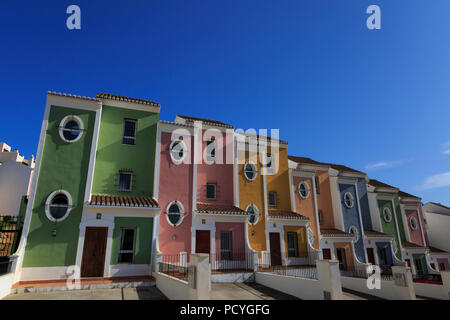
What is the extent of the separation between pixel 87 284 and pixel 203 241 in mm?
6899

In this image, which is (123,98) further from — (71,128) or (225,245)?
(225,245)

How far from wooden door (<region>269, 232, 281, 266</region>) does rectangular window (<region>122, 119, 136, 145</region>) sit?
1192cm

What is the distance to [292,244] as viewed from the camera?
2022 cm

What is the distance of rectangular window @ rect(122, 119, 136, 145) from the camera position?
54.5 ft

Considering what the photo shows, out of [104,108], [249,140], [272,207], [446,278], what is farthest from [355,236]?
[104,108]

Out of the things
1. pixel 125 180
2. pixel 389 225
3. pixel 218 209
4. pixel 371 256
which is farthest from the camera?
pixel 389 225

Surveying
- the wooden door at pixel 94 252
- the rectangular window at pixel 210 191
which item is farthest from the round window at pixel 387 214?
the wooden door at pixel 94 252

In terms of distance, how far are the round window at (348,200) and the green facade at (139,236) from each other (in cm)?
1939

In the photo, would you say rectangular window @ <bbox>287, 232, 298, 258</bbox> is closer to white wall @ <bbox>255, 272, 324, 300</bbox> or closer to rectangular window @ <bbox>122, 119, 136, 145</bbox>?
white wall @ <bbox>255, 272, 324, 300</bbox>

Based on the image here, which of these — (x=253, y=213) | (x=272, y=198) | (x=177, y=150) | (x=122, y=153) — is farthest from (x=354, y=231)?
(x=122, y=153)

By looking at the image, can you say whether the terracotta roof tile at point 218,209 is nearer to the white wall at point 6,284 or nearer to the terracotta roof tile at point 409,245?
the white wall at point 6,284

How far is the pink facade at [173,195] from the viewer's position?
15.6m

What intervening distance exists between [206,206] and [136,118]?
7.33 m
